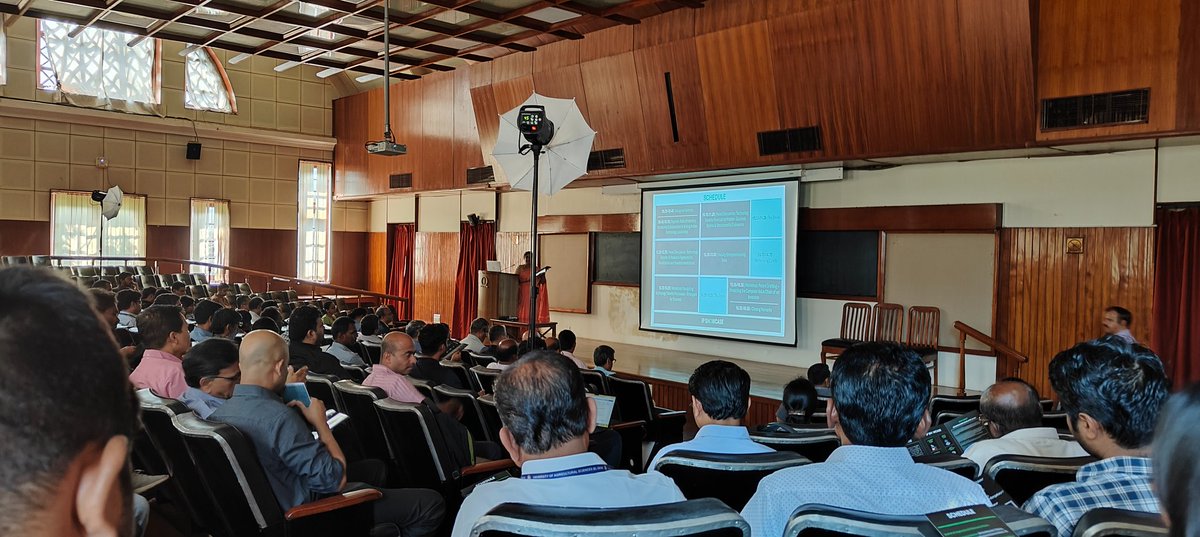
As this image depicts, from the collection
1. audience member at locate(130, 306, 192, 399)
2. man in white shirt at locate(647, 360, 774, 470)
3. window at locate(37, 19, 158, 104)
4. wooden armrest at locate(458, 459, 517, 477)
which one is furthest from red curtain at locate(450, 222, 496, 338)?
man in white shirt at locate(647, 360, 774, 470)

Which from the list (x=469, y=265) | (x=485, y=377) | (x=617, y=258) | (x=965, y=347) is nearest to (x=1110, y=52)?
(x=965, y=347)

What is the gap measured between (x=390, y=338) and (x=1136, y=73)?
562 cm

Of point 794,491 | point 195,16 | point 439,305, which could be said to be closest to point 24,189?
point 195,16

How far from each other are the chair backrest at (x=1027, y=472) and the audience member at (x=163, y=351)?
353 centimetres

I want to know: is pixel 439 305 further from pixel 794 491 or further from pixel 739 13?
pixel 794 491

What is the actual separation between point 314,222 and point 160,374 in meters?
12.9

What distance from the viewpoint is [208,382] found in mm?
3084

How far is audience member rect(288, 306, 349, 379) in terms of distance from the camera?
472 centimetres

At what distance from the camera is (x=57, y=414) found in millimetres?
631

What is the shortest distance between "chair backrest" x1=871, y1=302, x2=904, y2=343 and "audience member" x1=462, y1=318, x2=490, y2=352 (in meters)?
3.98

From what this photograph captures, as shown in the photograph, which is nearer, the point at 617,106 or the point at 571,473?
the point at 571,473

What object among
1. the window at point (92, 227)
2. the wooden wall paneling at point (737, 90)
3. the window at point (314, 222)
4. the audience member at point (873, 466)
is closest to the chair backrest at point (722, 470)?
the audience member at point (873, 466)

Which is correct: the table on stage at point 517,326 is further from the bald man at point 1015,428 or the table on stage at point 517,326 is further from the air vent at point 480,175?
the bald man at point 1015,428

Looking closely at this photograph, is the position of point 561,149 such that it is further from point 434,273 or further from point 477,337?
point 434,273
